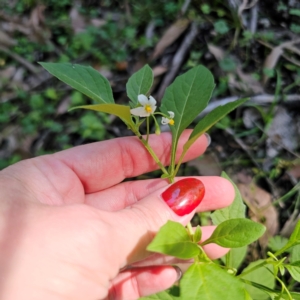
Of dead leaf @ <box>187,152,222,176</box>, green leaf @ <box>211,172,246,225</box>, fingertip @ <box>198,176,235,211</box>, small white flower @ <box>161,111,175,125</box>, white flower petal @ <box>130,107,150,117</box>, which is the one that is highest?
white flower petal @ <box>130,107,150,117</box>

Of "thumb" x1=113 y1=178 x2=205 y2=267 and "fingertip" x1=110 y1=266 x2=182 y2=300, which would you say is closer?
"thumb" x1=113 y1=178 x2=205 y2=267

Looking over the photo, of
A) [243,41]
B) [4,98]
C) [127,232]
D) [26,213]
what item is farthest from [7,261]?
[243,41]

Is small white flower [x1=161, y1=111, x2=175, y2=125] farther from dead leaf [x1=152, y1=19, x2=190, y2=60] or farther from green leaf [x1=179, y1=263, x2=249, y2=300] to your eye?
dead leaf [x1=152, y1=19, x2=190, y2=60]

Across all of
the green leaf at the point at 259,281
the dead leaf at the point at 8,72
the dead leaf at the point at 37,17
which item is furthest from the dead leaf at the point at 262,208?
the dead leaf at the point at 37,17

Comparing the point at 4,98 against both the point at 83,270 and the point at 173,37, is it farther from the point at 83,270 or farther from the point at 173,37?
the point at 83,270

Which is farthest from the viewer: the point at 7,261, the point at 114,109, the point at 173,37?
the point at 173,37

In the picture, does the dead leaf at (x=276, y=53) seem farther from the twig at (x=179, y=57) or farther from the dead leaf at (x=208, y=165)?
the dead leaf at (x=208, y=165)

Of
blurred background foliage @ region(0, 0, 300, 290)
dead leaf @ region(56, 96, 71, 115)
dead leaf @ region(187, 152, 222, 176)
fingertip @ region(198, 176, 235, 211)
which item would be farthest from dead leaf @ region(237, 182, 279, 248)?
dead leaf @ region(56, 96, 71, 115)
